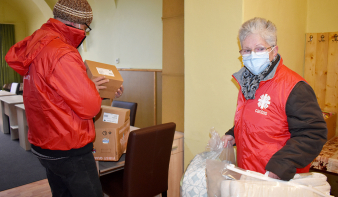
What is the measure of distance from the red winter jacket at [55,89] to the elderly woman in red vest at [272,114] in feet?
2.40

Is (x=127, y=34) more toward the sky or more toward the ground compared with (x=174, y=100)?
more toward the sky

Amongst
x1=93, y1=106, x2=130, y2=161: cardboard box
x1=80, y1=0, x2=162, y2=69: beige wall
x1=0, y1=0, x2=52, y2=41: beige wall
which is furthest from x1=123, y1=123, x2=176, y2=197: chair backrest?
x1=0, y1=0, x2=52, y2=41: beige wall

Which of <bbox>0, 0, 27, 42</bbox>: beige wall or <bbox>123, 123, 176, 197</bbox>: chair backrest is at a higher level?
<bbox>0, 0, 27, 42</bbox>: beige wall

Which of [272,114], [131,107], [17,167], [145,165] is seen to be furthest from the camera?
[17,167]

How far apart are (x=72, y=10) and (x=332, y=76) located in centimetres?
245

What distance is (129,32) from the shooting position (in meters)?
4.20

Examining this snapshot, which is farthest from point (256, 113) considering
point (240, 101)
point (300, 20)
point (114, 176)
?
point (300, 20)

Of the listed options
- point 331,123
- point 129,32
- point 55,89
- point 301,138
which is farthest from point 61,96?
point 129,32

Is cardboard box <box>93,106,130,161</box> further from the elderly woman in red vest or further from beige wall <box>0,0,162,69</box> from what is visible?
beige wall <box>0,0,162,69</box>

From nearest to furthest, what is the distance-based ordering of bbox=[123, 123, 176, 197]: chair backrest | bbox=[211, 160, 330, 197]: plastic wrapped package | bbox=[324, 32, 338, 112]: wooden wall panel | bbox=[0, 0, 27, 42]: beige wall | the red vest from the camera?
1. bbox=[211, 160, 330, 197]: plastic wrapped package
2. the red vest
3. bbox=[123, 123, 176, 197]: chair backrest
4. bbox=[324, 32, 338, 112]: wooden wall panel
5. bbox=[0, 0, 27, 42]: beige wall

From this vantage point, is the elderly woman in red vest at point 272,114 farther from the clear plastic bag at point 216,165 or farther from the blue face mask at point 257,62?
the clear plastic bag at point 216,165

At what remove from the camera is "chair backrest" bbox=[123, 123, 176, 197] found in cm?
161

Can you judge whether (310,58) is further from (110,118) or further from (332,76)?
(110,118)

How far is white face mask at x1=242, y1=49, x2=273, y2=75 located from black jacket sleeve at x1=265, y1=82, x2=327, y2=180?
8.2 inches
